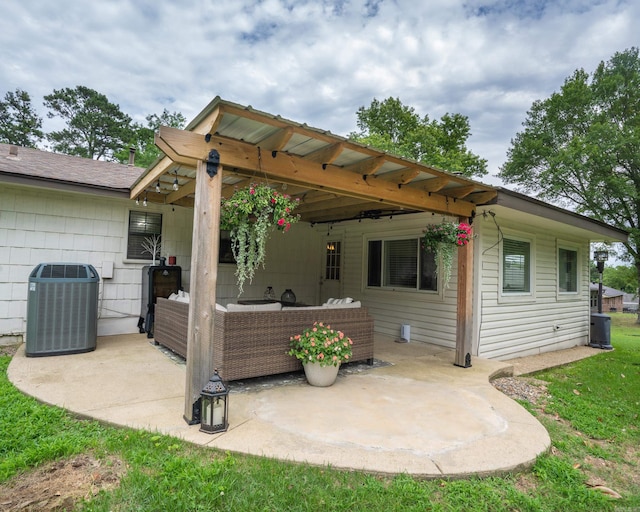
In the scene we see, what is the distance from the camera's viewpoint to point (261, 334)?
12.0 ft

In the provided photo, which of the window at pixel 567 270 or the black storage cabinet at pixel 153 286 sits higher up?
the window at pixel 567 270

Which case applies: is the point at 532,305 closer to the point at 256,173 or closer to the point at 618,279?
the point at 256,173

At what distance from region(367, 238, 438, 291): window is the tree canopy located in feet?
40.3

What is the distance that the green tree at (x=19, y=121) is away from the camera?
1780 centimetres

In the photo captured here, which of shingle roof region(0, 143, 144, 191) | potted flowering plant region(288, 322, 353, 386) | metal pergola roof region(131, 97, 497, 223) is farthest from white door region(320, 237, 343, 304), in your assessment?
shingle roof region(0, 143, 144, 191)

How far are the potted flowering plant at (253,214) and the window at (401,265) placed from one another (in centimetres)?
376

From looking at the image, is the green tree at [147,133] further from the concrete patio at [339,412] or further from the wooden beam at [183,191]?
the concrete patio at [339,412]

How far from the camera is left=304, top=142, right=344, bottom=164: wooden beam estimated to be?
3.14 m

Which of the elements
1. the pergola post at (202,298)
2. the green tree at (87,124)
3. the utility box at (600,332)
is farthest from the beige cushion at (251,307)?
the green tree at (87,124)

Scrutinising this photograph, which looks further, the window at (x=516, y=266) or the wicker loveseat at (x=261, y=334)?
the window at (x=516, y=266)

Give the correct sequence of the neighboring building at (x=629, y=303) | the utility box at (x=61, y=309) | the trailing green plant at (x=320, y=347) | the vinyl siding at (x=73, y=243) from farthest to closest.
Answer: the neighboring building at (x=629, y=303), the vinyl siding at (x=73, y=243), the utility box at (x=61, y=309), the trailing green plant at (x=320, y=347)

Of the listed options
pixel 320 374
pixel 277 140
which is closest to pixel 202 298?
pixel 277 140

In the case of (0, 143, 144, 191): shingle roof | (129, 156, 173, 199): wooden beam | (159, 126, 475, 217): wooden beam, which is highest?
(0, 143, 144, 191): shingle roof

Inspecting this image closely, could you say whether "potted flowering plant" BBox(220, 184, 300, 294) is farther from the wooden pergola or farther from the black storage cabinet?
the black storage cabinet
